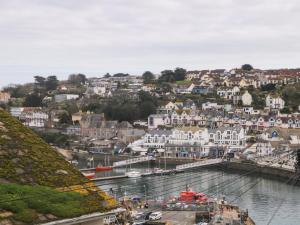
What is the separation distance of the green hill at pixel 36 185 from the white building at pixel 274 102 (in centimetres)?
3015

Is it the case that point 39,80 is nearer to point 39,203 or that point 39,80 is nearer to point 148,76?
point 148,76

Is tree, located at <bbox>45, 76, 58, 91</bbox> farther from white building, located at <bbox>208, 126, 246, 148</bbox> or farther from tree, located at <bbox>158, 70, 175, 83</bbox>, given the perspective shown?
white building, located at <bbox>208, 126, 246, 148</bbox>

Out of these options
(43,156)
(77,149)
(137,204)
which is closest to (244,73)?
Answer: (77,149)

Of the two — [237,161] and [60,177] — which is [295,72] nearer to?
[237,161]

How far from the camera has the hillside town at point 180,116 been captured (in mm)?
25391

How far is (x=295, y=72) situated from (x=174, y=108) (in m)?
14.0

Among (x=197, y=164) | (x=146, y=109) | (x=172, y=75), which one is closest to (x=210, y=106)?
(x=146, y=109)

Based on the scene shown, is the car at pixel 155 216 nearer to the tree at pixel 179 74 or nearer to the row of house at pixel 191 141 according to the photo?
the row of house at pixel 191 141

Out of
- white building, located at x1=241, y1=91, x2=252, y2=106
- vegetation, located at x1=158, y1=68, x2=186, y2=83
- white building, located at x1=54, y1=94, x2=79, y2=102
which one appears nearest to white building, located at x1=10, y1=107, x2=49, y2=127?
white building, located at x1=54, y1=94, x2=79, y2=102

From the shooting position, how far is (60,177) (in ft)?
7.47

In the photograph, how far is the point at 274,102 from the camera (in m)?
32.1

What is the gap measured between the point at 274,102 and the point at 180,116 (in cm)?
543

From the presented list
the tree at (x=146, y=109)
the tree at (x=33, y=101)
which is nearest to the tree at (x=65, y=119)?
the tree at (x=146, y=109)

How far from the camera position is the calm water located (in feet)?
39.8
